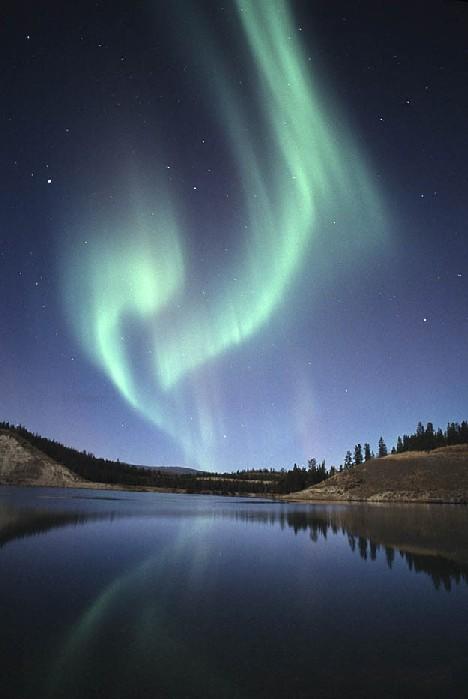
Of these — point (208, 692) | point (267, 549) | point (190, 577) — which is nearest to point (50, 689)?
point (208, 692)

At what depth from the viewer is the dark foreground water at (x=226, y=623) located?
11.4 meters

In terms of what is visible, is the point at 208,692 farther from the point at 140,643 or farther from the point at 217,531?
the point at 217,531

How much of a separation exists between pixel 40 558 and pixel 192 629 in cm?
1587

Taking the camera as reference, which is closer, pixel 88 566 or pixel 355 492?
pixel 88 566

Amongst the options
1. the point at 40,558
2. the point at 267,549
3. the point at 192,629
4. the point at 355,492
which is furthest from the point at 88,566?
the point at 355,492

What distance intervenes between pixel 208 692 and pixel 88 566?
57.6 feet

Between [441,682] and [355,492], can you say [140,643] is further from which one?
[355,492]

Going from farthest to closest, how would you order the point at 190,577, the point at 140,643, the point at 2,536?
1. the point at 2,536
2. the point at 190,577
3. the point at 140,643

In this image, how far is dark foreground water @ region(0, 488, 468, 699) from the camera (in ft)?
37.5

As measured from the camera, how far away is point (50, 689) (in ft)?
35.0

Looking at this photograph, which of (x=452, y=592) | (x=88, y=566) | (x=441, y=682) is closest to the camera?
(x=441, y=682)

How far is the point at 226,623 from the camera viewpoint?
16297mm

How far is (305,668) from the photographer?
12.3 metres

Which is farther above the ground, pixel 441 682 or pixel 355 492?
pixel 355 492
